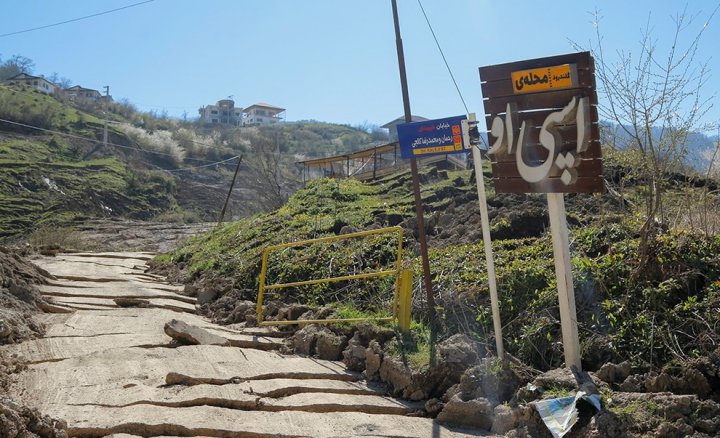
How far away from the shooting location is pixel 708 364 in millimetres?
6164

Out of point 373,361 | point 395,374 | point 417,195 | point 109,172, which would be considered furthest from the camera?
point 109,172

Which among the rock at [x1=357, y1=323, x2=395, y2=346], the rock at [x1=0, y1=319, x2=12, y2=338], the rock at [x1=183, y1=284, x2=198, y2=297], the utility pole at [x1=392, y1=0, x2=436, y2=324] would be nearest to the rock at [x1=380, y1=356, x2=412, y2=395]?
the rock at [x1=357, y1=323, x2=395, y2=346]

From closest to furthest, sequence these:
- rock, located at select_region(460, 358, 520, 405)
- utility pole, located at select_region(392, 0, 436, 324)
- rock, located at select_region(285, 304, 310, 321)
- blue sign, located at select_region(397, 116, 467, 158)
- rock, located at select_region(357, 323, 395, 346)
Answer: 1. rock, located at select_region(460, 358, 520, 405)
2. blue sign, located at select_region(397, 116, 467, 158)
3. rock, located at select_region(357, 323, 395, 346)
4. utility pole, located at select_region(392, 0, 436, 324)
5. rock, located at select_region(285, 304, 310, 321)

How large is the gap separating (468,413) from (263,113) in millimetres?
129100

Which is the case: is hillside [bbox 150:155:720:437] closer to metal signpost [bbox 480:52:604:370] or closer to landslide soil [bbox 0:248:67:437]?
metal signpost [bbox 480:52:604:370]

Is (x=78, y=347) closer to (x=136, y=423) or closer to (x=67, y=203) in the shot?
(x=136, y=423)

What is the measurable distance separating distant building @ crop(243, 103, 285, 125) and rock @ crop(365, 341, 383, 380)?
12173cm

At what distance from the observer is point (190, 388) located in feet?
23.8

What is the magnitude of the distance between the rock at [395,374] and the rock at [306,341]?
1.38 meters

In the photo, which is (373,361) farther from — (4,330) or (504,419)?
(4,330)

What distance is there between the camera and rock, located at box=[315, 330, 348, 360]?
8.92m

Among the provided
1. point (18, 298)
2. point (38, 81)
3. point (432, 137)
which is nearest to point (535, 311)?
point (432, 137)

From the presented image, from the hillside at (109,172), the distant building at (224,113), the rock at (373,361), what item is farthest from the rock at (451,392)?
the distant building at (224,113)

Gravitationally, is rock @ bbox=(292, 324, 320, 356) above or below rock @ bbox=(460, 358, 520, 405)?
above
